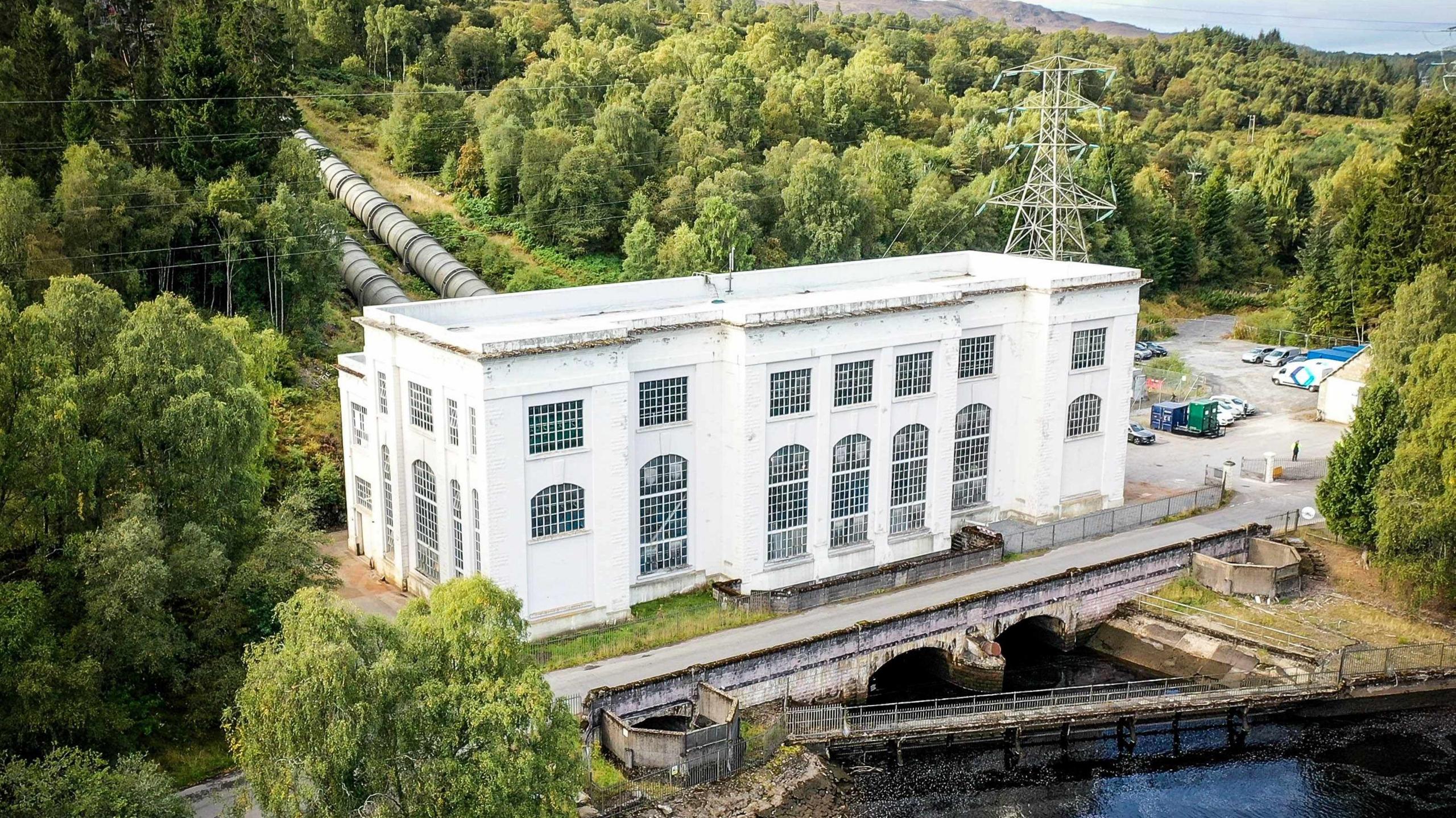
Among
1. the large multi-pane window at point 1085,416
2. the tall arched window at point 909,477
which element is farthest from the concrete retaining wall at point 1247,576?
the tall arched window at point 909,477

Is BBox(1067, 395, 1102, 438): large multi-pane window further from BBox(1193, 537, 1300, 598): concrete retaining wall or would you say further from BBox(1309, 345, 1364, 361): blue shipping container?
BBox(1309, 345, 1364, 361): blue shipping container

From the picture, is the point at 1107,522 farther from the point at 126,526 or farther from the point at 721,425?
the point at 126,526

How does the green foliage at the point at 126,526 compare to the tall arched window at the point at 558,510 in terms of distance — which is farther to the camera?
the tall arched window at the point at 558,510

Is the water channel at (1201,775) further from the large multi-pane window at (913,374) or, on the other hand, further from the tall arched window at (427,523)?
the tall arched window at (427,523)

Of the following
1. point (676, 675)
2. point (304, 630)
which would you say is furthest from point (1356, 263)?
point (304, 630)

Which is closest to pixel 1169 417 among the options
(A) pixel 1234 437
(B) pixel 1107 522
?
(A) pixel 1234 437

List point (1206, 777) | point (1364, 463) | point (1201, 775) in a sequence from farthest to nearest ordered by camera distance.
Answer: point (1364, 463) < point (1201, 775) < point (1206, 777)

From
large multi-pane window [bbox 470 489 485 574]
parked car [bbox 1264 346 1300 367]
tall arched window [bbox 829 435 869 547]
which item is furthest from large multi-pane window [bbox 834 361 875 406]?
parked car [bbox 1264 346 1300 367]
